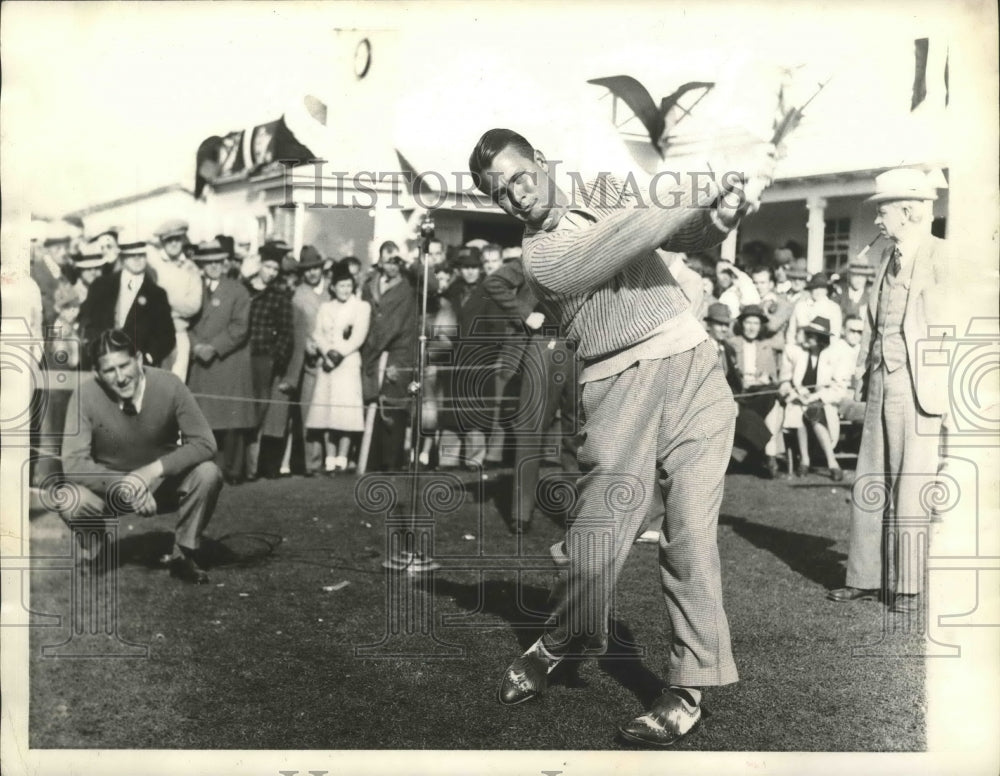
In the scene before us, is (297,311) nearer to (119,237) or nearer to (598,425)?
(119,237)

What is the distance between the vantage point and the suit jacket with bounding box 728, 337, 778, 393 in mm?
8281

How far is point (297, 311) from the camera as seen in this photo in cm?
828

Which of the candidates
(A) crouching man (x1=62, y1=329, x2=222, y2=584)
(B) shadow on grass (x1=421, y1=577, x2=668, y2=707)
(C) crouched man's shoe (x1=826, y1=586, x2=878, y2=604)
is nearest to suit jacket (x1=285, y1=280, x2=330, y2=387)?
(A) crouching man (x1=62, y1=329, x2=222, y2=584)

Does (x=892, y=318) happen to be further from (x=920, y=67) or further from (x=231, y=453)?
(x=231, y=453)

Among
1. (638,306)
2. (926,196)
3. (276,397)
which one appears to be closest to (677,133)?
(926,196)

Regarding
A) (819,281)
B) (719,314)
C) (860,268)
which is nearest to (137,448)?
(719,314)

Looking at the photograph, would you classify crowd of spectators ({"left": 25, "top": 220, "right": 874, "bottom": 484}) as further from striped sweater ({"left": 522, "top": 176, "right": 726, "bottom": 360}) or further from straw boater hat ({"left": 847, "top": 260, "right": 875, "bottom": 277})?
striped sweater ({"left": 522, "top": 176, "right": 726, "bottom": 360})

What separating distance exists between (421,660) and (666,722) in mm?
1120

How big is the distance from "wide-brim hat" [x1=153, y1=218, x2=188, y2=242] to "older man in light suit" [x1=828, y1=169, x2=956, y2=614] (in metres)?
4.28

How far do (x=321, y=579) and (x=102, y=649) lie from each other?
120 cm

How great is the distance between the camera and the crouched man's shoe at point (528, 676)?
12.5ft

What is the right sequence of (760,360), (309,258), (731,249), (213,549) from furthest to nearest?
(731,249), (760,360), (309,258), (213,549)

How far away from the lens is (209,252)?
7.66 metres

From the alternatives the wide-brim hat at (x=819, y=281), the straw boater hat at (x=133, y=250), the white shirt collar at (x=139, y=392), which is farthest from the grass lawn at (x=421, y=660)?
the wide-brim hat at (x=819, y=281)
